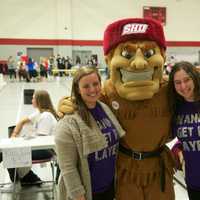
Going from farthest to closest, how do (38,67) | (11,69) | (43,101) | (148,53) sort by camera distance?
(38,67)
(11,69)
(43,101)
(148,53)

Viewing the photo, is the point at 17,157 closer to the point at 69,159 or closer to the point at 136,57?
the point at 69,159

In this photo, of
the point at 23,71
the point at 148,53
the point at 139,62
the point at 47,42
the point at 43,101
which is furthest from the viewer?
the point at 47,42

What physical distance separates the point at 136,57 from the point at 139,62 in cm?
7

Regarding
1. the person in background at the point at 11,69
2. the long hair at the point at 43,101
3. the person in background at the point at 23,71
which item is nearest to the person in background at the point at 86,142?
the long hair at the point at 43,101

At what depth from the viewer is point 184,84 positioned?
2.23 m

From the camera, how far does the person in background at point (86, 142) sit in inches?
Result: 80.8

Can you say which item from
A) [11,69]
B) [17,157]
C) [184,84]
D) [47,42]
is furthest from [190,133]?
[47,42]

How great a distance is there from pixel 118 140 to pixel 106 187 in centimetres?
34

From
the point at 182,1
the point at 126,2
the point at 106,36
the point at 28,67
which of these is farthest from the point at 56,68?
the point at 106,36

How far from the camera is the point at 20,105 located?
973 centimetres

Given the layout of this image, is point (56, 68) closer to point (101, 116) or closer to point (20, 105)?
point (20, 105)

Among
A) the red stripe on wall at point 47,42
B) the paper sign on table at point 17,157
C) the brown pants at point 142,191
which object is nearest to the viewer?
the brown pants at point 142,191

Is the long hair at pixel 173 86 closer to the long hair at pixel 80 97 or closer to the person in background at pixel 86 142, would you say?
the person in background at pixel 86 142

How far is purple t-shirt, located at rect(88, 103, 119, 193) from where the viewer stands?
7.16 feet
